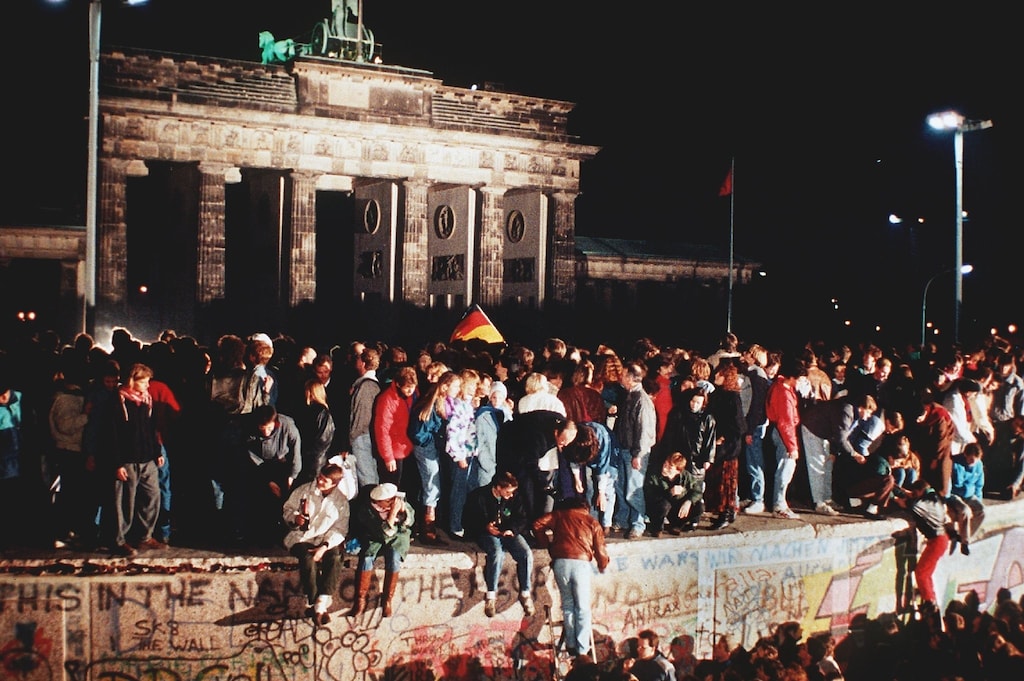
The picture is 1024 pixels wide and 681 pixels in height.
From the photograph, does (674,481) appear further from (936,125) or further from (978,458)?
(936,125)

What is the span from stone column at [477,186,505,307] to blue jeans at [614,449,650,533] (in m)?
26.4

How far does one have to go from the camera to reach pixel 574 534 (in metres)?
12.5

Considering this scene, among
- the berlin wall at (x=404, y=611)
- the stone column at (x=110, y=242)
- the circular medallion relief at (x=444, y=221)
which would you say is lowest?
the berlin wall at (x=404, y=611)

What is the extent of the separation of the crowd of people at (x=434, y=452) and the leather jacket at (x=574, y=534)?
0.02 metres

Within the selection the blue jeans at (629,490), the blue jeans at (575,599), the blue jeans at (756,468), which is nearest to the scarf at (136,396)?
the blue jeans at (575,599)

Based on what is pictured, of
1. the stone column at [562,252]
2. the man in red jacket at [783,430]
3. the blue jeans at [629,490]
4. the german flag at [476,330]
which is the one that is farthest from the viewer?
the stone column at [562,252]

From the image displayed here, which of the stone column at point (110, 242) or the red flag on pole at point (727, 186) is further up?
the red flag on pole at point (727, 186)

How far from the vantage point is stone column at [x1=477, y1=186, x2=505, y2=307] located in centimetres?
4056

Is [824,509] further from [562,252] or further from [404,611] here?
[562,252]

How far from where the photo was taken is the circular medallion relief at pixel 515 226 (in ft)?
141

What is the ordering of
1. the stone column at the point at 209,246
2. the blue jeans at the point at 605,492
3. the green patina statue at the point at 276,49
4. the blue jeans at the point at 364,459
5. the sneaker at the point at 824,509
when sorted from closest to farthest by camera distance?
the blue jeans at the point at 364,459
the blue jeans at the point at 605,492
the sneaker at the point at 824,509
the stone column at the point at 209,246
the green patina statue at the point at 276,49

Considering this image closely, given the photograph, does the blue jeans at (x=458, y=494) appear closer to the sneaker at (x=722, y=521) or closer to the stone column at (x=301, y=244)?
the sneaker at (x=722, y=521)

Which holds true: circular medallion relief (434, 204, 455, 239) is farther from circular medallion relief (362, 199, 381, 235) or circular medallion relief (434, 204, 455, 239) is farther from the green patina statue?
the green patina statue

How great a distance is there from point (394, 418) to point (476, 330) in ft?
23.0
